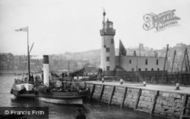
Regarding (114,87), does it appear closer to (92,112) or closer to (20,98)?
(92,112)

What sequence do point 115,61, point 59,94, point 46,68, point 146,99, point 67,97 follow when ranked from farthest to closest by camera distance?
point 115,61, point 46,68, point 59,94, point 67,97, point 146,99

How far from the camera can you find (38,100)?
117 feet

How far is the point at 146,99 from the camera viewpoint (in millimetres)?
27516

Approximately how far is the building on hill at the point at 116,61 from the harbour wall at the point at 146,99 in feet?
47.8

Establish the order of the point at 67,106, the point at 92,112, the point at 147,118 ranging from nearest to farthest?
the point at 147,118, the point at 92,112, the point at 67,106

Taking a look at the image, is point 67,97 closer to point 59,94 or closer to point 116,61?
point 59,94

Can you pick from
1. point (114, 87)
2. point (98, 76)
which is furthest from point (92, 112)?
point (98, 76)

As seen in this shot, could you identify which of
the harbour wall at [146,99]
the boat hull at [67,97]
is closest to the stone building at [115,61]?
the harbour wall at [146,99]

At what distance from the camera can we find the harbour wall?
22922 millimetres

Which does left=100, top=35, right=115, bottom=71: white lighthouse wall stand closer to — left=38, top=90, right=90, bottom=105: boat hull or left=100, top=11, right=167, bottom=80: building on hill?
left=100, top=11, right=167, bottom=80: building on hill

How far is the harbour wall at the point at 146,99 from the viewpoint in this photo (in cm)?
2292

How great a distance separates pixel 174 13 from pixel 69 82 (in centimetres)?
2150

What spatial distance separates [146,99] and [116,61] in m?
27.8

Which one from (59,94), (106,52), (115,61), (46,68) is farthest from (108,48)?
(59,94)
